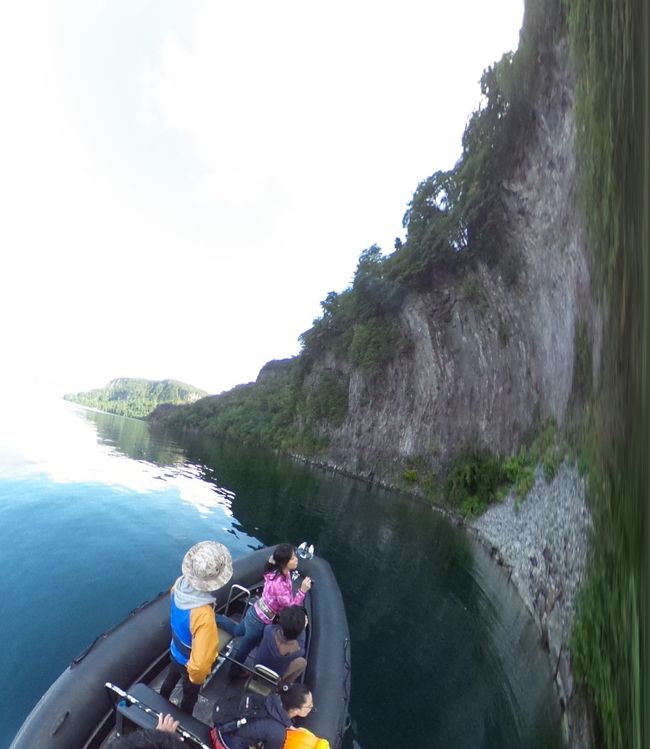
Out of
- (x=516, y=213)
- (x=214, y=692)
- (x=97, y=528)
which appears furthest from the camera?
(x=516, y=213)

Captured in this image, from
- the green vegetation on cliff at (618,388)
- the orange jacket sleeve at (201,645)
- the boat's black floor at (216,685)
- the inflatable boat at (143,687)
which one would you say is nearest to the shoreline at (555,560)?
the green vegetation on cliff at (618,388)

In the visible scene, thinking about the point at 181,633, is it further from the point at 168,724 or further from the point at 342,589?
the point at 342,589

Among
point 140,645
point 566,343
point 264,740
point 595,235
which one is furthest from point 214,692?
point 566,343

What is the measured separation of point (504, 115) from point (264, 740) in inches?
638

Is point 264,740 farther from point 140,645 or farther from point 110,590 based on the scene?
point 110,590

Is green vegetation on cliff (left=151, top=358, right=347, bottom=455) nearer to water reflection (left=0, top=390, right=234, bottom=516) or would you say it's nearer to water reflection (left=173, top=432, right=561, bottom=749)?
water reflection (left=0, top=390, right=234, bottom=516)

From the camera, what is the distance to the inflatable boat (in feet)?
9.32

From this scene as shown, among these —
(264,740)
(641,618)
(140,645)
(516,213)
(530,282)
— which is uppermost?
(516,213)

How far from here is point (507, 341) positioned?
17875mm

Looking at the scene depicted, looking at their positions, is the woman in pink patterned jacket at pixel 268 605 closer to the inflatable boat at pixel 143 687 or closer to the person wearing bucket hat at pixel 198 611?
the inflatable boat at pixel 143 687

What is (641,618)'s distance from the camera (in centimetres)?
327

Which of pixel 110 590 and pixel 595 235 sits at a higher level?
pixel 595 235

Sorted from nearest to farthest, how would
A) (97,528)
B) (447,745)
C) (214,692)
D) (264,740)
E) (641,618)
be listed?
(264,740), (641,618), (214,692), (447,745), (97,528)

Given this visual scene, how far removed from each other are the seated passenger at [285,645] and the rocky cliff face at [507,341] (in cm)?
698
